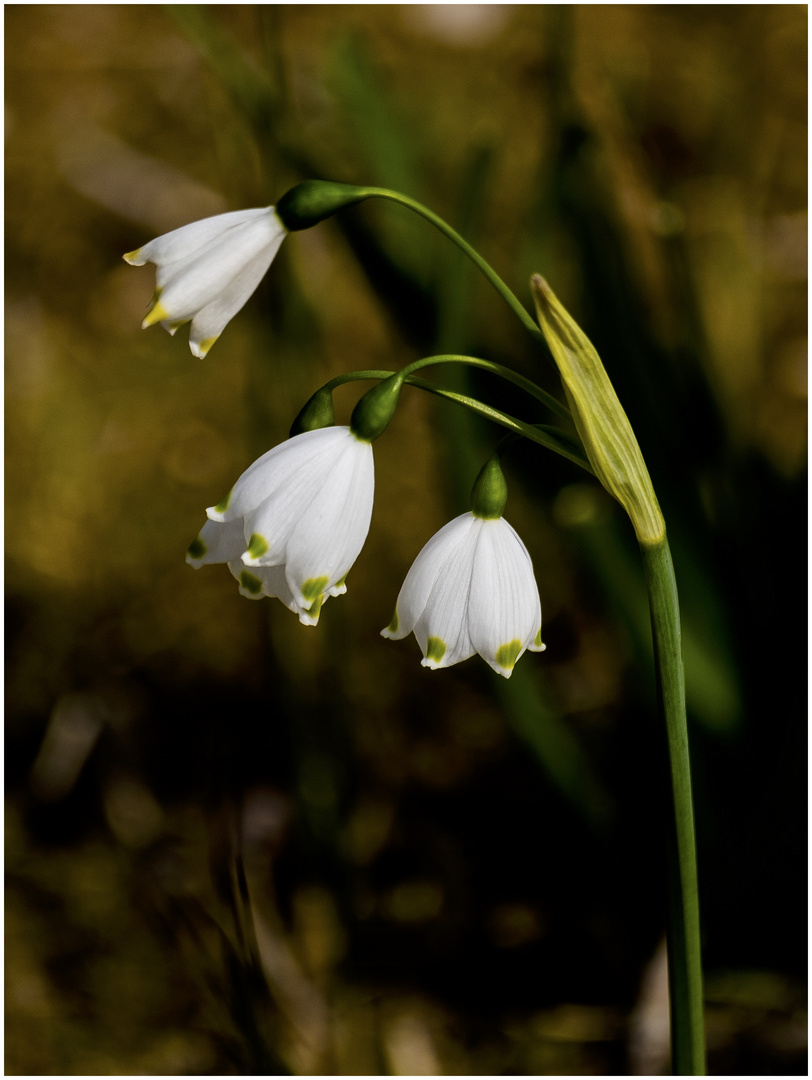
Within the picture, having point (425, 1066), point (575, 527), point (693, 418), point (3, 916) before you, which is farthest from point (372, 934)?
point (693, 418)

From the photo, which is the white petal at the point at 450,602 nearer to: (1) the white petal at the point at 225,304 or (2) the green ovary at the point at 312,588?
(2) the green ovary at the point at 312,588

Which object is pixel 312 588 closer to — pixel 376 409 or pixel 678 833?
pixel 376 409

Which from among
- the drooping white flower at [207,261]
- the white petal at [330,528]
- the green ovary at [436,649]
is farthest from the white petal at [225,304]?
the green ovary at [436,649]

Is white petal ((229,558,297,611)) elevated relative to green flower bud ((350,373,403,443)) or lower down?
lower down

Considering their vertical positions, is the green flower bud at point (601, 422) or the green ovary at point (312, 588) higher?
the green flower bud at point (601, 422)

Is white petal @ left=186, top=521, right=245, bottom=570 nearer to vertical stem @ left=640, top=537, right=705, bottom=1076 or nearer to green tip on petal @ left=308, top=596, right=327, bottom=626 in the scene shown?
green tip on petal @ left=308, top=596, right=327, bottom=626

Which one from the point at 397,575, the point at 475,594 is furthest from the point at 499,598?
the point at 397,575

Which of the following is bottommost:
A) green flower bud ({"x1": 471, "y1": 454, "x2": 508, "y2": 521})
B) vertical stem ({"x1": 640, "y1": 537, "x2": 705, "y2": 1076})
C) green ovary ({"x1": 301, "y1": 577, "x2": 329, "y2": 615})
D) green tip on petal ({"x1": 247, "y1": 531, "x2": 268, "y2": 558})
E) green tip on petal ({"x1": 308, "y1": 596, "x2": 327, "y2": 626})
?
vertical stem ({"x1": 640, "y1": 537, "x2": 705, "y2": 1076})

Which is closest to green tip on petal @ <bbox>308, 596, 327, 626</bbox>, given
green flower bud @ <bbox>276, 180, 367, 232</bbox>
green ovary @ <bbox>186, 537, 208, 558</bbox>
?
green ovary @ <bbox>186, 537, 208, 558</bbox>
